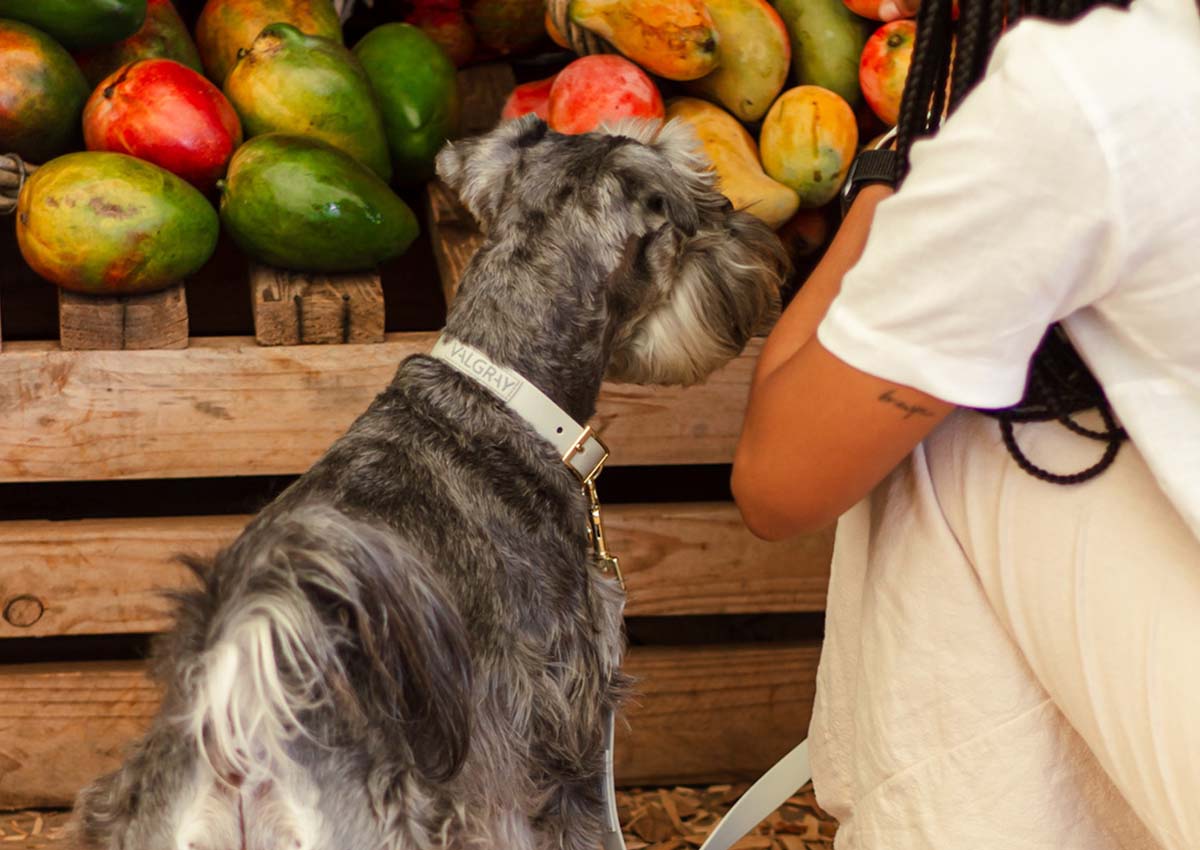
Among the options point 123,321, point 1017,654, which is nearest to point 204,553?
point 123,321

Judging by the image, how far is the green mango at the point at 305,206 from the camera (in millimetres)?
1546

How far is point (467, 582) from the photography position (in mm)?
1180

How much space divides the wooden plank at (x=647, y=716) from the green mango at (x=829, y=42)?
86cm

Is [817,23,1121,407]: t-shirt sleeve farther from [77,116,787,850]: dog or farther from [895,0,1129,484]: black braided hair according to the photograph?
[77,116,787,850]: dog

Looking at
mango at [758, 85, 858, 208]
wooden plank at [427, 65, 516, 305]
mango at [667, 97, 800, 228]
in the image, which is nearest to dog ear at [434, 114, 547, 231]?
wooden plank at [427, 65, 516, 305]

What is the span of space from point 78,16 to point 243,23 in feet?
0.82

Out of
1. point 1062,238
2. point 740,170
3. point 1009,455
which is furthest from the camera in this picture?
point 740,170

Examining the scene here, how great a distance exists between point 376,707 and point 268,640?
171 mm

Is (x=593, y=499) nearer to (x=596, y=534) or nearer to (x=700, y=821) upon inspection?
(x=596, y=534)

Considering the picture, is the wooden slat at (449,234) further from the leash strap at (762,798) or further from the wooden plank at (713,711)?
the leash strap at (762,798)

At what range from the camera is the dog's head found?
4.24ft

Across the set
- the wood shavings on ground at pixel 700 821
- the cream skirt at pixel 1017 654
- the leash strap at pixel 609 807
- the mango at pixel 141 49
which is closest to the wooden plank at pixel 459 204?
the mango at pixel 141 49

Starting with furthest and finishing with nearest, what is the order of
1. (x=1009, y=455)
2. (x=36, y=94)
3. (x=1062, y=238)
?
(x=36, y=94) → (x=1009, y=455) → (x=1062, y=238)

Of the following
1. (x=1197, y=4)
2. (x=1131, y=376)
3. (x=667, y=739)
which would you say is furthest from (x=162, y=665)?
(x=667, y=739)
